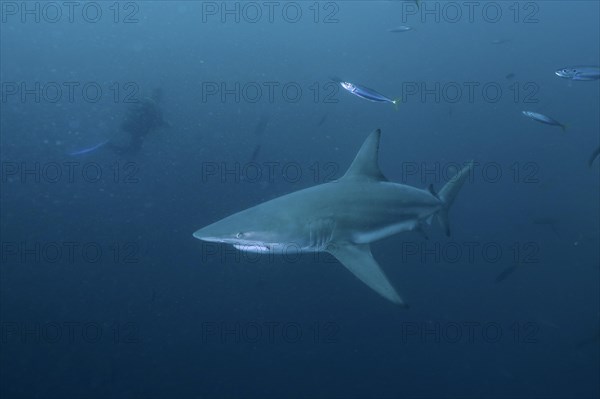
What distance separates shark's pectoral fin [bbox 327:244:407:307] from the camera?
4.41 meters

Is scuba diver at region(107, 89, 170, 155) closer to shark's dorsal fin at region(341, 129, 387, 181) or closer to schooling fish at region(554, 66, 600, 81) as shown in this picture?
shark's dorsal fin at region(341, 129, 387, 181)

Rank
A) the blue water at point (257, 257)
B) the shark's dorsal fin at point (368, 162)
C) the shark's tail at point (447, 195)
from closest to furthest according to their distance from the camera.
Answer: the shark's dorsal fin at point (368, 162)
the shark's tail at point (447, 195)
the blue water at point (257, 257)

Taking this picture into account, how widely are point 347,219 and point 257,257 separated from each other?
5923 mm

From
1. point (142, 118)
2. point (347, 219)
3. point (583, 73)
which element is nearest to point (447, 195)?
point (347, 219)

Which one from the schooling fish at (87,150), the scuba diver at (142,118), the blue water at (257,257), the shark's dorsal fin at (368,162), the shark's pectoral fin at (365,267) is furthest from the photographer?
the schooling fish at (87,150)

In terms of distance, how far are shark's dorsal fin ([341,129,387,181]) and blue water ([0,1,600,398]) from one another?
5.22m

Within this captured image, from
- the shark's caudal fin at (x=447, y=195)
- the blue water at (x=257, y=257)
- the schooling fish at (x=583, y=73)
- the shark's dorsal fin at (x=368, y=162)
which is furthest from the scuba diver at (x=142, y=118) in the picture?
the schooling fish at (x=583, y=73)

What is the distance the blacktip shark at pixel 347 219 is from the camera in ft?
14.6

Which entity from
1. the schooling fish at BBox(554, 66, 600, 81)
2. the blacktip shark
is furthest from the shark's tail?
the schooling fish at BBox(554, 66, 600, 81)

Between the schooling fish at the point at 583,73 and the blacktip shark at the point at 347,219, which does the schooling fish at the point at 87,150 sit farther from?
the schooling fish at the point at 583,73

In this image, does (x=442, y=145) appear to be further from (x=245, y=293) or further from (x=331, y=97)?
(x=245, y=293)

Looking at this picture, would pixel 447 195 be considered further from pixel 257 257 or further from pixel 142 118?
pixel 142 118

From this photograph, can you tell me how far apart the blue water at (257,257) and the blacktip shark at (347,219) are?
197 inches

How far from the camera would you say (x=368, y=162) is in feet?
18.0
